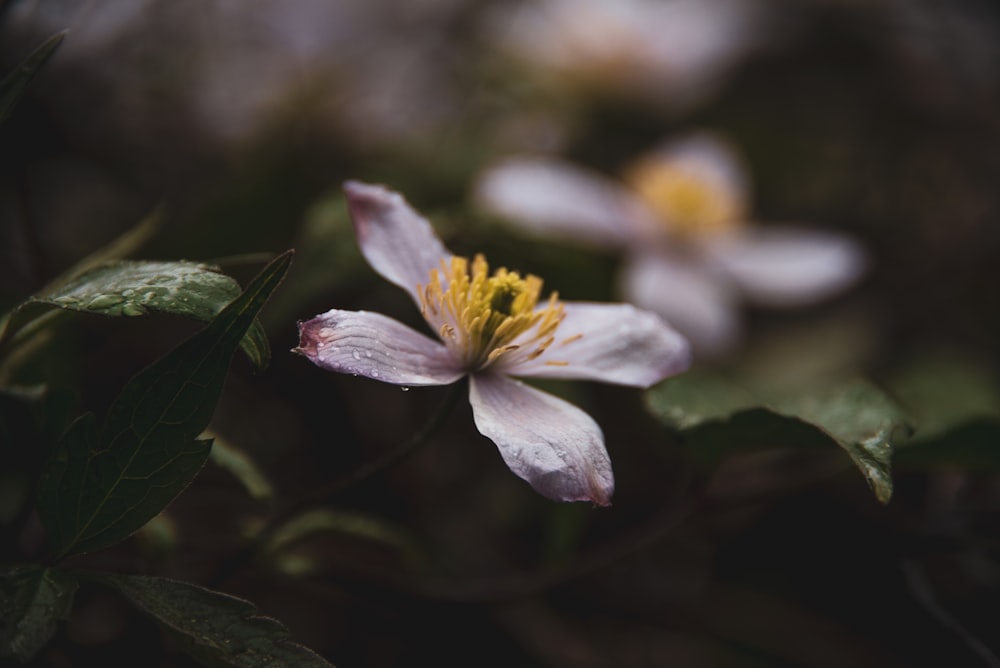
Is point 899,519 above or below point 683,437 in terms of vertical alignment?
below

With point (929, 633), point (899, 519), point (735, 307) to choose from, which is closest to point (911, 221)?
point (735, 307)

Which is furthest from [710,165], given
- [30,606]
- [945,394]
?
[30,606]

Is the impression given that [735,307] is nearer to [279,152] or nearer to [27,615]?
[279,152]

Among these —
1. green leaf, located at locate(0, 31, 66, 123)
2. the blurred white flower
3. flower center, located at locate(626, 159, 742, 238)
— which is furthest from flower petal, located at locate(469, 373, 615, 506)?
the blurred white flower

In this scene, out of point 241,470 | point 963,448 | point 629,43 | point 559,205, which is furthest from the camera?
point 629,43

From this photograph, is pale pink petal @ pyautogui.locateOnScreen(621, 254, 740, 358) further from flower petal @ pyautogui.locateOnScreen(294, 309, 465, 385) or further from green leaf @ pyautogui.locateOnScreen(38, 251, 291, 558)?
green leaf @ pyautogui.locateOnScreen(38, 251, 291, 558)

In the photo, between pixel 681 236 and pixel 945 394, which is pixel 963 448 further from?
pixel 681 236

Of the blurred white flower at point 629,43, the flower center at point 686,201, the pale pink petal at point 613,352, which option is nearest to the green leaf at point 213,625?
the pale pink petal at point 613,352
